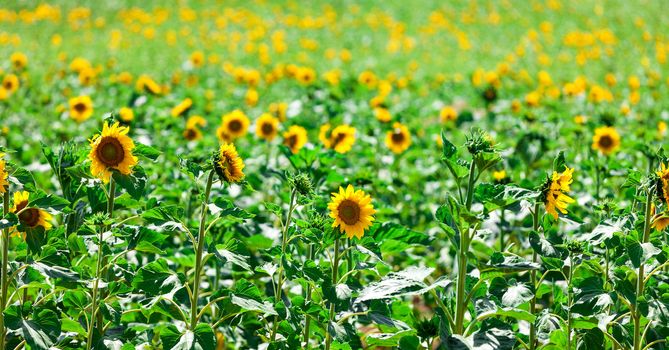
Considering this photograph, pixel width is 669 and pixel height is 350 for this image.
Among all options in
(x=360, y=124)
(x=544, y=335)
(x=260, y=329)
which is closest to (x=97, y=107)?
(x=360, y=124)

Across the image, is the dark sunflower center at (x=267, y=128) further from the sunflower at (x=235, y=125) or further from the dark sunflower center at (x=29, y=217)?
the dark sunflower center at (x=29, y=217)

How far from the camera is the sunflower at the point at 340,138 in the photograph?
14.0ft

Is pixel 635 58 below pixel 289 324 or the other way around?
below

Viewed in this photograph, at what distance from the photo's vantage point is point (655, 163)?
3764 mm

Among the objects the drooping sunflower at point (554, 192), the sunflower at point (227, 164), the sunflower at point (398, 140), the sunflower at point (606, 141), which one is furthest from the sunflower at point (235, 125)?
the drooping sunflower at point (554, 192)

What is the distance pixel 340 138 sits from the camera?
4.35 metres

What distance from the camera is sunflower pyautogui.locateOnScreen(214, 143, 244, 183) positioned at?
2533mm

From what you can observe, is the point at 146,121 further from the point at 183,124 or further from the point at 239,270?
the point at 239,270

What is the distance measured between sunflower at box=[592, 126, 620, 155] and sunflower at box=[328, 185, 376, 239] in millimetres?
2277

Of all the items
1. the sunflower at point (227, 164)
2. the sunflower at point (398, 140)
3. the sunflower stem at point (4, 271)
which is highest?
the sunflower at point (227, 164)

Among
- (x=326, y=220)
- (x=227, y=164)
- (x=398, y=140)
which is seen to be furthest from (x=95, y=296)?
(x=398, y=140)

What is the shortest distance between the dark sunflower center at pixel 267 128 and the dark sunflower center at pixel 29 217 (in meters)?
2.34

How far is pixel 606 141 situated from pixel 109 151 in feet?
9.82

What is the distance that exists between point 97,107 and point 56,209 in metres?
4.29
